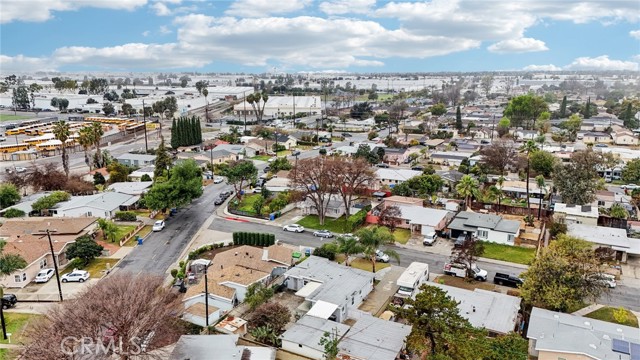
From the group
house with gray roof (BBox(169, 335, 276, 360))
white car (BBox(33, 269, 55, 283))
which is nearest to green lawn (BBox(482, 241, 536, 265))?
house with gray roof (BBox(169, 335, 276, 360))

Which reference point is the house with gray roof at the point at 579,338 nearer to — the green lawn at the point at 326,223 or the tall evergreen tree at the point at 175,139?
→ the green lawn at the point at 326,223

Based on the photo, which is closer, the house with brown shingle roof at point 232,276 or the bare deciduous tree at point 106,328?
the bare deciduous tree at point 106,328

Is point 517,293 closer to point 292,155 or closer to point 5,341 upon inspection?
point 5,341

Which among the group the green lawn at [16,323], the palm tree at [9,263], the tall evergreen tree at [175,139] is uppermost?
the tall evergreen tree at [175,139]

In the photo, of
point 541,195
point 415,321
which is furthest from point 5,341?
point 541,195

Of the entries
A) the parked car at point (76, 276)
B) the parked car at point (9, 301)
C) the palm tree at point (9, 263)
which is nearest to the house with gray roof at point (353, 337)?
the parked car at point (76, 276)

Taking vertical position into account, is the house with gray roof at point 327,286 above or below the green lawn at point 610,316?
above
